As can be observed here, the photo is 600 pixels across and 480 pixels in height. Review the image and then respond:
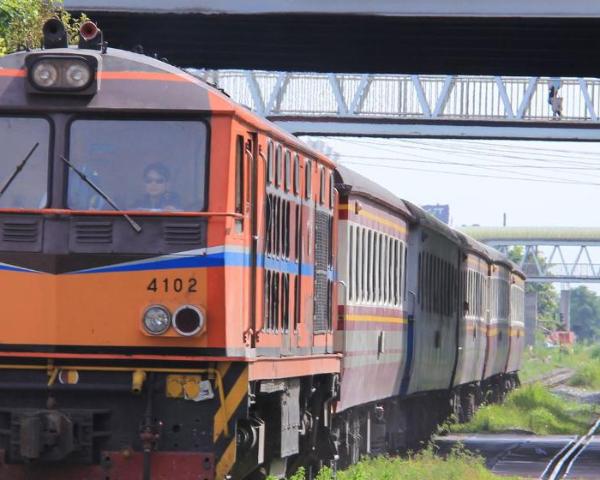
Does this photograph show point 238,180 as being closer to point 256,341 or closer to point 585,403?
point 256,341

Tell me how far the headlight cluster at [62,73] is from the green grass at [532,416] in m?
20.5

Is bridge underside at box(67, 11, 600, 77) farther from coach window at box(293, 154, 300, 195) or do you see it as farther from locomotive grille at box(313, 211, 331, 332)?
coach window at box(293, 154, 300, 195)

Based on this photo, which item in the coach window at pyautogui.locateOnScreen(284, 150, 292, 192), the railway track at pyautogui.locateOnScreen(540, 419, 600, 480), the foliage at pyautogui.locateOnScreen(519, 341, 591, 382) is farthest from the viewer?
the foliage at pyautogui.locateOnScreen(519, 341, 591, 382)

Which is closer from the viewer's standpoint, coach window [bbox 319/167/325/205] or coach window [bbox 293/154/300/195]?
coach window [bbox 293/154/300/195]

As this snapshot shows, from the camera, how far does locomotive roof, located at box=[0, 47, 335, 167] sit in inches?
424

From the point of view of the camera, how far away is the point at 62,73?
35.6ft

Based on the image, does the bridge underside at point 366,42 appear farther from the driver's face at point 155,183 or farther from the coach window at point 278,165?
the driver's face at point 155,183

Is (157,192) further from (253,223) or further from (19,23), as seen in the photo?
(19,23)

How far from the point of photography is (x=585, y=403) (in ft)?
155

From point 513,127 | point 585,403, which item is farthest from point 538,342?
point 513,127

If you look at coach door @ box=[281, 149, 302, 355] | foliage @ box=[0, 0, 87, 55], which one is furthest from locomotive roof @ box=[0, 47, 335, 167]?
foliage @ box=[0, 0, 87, 55]

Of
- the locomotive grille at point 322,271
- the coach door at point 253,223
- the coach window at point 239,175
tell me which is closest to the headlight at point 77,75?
the coach window at point 239,175

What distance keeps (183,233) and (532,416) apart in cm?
2514

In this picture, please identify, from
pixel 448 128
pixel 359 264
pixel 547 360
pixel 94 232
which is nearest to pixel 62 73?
pixel 94 232
